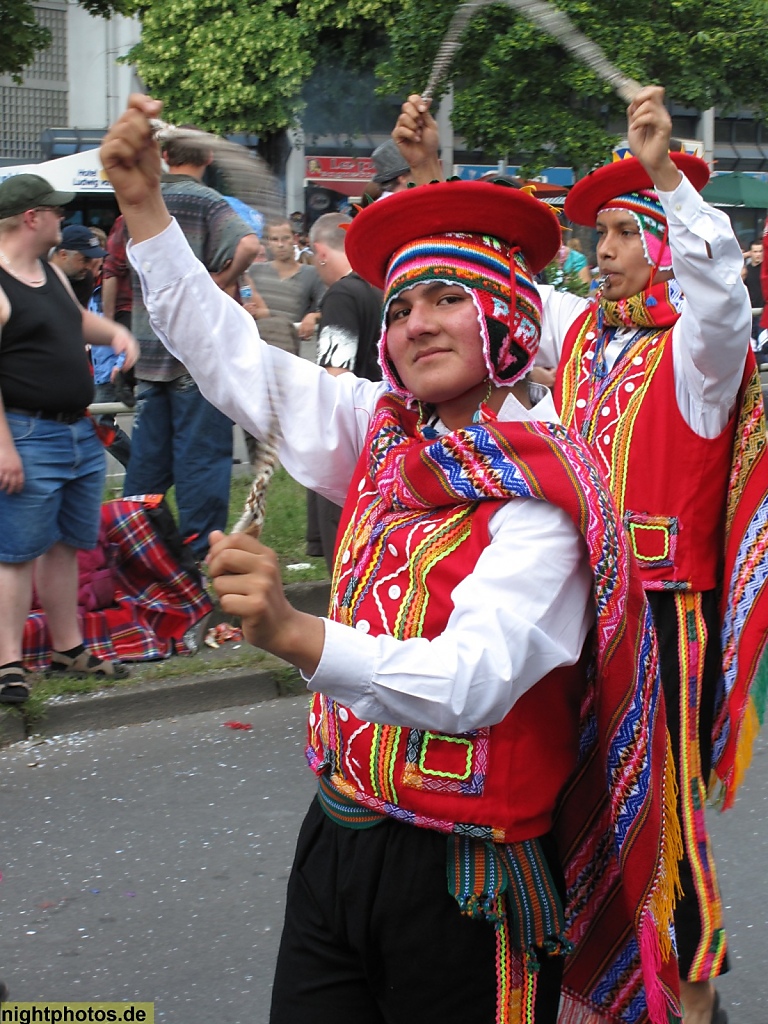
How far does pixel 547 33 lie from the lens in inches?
93.0

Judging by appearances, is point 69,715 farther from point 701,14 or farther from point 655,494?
point 701,14

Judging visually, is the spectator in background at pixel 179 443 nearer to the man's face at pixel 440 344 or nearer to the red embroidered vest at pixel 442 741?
the man's face at pixel 440 344

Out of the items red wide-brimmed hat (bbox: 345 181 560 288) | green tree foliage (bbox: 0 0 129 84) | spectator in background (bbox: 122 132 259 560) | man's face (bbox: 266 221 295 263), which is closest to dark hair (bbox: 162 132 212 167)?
man's face (bbox: 266 221 295 263)

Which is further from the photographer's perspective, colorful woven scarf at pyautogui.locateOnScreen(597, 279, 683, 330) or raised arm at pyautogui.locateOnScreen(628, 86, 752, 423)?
colorful woven scarf at pyautogui.locateOnScreen(597, 279, 683, 330)

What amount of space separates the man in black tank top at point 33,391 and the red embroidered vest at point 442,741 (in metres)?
3.42

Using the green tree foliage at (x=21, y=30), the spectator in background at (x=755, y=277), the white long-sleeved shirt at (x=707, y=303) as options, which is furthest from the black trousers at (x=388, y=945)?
the green tree foliage at (x=21, y=30)

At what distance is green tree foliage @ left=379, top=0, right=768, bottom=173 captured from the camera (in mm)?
3842

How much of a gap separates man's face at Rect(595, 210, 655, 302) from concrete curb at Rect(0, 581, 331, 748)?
3.01 metres

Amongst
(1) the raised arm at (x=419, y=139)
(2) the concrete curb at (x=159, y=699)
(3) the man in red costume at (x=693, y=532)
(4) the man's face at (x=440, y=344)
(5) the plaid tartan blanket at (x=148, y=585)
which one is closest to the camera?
(4) the man's face at (x=440, y=344)

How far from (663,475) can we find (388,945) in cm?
143

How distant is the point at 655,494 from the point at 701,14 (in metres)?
4.48

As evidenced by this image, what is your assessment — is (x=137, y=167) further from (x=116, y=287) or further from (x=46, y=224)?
(x=116, y=287)

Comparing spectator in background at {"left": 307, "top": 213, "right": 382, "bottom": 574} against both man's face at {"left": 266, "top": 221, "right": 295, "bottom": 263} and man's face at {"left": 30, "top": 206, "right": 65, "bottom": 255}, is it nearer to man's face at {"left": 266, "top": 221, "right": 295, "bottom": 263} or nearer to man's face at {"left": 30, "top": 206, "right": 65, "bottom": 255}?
man's face at {"left": 30, "top": 206, "right": 65, "bottom": 255}

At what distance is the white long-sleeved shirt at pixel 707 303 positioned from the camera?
113 inches
